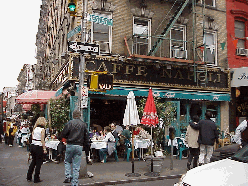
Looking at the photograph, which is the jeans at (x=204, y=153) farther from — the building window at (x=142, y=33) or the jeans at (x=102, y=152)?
the building window at (x=142, y=33)

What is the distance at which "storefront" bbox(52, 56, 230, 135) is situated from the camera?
1388cm

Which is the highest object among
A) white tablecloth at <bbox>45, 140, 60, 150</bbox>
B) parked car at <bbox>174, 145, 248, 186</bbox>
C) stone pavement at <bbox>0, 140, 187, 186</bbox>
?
parked car at <bbox>174, 145, 248, 186</bbox>

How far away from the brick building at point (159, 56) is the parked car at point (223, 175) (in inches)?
371

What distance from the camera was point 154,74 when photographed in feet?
48.6

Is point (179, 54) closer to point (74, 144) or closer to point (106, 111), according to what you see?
point (106, 111)

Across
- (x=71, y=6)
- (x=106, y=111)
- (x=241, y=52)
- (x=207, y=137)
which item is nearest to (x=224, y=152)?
(x=207, y=137)

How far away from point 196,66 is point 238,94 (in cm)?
375

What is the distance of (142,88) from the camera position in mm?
14445

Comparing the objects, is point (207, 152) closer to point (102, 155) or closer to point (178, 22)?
point (102, 155)

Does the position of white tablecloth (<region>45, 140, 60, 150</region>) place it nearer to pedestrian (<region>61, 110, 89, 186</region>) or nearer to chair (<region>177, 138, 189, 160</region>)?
pedestrian (<region>61, 110, 89, 186</region>)

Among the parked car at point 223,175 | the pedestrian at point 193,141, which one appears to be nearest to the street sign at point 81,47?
the pedestrian at point 193,141

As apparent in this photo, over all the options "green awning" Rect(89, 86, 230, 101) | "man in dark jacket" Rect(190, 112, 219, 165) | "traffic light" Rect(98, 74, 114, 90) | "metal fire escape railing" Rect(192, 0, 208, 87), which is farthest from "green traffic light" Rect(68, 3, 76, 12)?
"metal fire escape railing" Rect(192, 0, 208, 87)

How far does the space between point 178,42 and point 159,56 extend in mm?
1703

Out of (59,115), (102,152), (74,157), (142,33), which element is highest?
(142,33)
